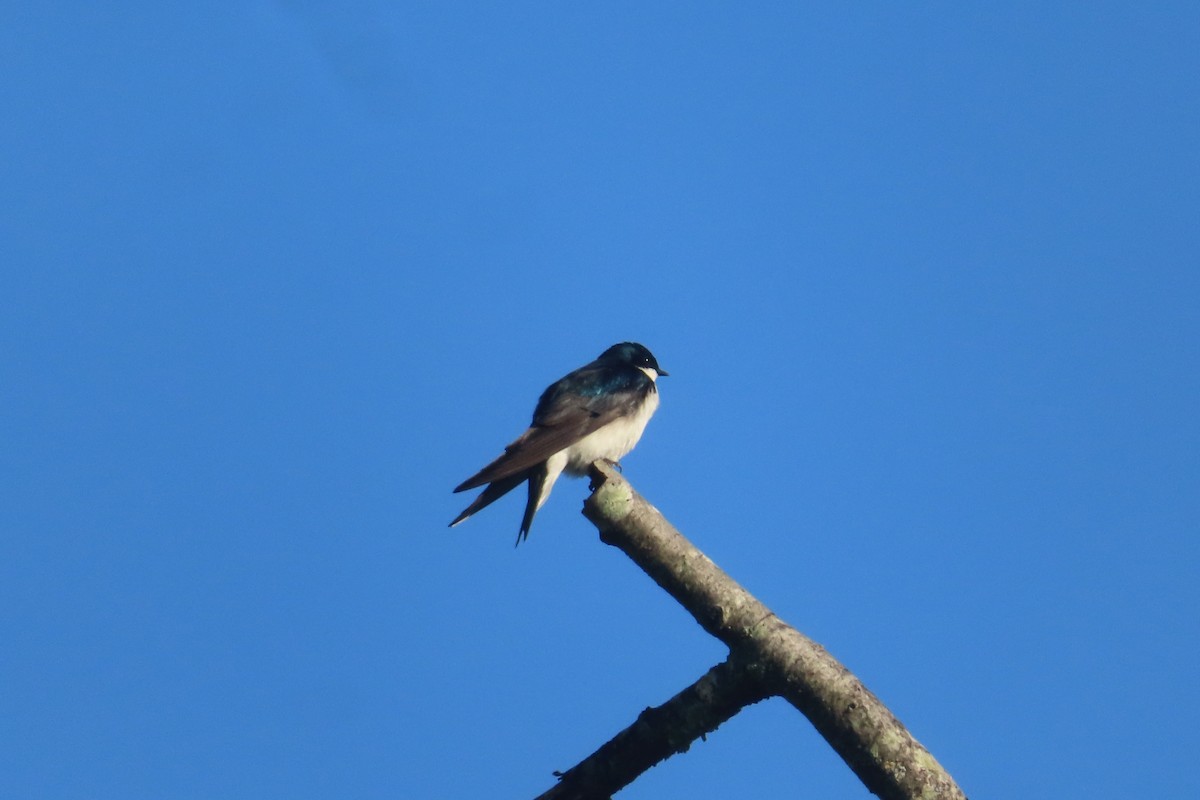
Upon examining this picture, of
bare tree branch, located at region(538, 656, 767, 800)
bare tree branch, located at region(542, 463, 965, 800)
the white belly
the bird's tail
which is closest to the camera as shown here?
bare tree branch, located at region(542, 463, 965, 800)

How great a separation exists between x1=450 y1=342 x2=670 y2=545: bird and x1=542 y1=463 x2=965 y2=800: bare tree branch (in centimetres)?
283

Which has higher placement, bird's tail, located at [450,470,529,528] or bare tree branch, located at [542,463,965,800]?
bird's tail, located at [450,470,529,528]

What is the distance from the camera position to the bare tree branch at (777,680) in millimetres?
3158

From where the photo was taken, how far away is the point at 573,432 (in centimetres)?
755

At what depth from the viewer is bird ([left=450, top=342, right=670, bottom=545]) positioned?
7.07 metres

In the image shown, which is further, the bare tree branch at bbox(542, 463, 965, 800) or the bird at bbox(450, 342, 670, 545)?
the bird at bbox(450, 342, 670, 545)

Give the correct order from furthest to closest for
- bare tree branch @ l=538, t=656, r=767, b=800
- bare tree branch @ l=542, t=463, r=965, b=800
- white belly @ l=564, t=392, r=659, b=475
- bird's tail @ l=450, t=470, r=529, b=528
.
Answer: white belly @ l=564, t=392, r=659, b=475
bird's tail @ l=450, t=470, r=529, b=528
bare tree branch @ l=538, t=656, r=767, b=800
bare tree branch @ l=542, t=463, r=965, b=800

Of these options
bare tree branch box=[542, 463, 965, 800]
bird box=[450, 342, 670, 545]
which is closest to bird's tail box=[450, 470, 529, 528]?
bird box=[450, 342, 670, 545]

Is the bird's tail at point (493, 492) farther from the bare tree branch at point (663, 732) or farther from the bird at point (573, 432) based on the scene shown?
the bare tree branch at point (663, 732)

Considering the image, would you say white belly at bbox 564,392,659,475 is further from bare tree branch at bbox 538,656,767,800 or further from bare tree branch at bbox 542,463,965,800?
bare tree branch at bbox 538,656,767,800

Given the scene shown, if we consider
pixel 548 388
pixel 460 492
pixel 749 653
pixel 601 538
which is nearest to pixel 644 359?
pixel 548 388

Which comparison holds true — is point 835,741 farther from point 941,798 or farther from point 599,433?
point 599,433

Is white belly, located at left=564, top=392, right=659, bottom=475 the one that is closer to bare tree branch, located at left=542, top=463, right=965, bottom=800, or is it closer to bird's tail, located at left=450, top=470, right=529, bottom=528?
bird's tail, located at left=450, top=470, right=529, bottom=528

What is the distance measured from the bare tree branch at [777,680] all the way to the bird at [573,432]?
283 centimetres
